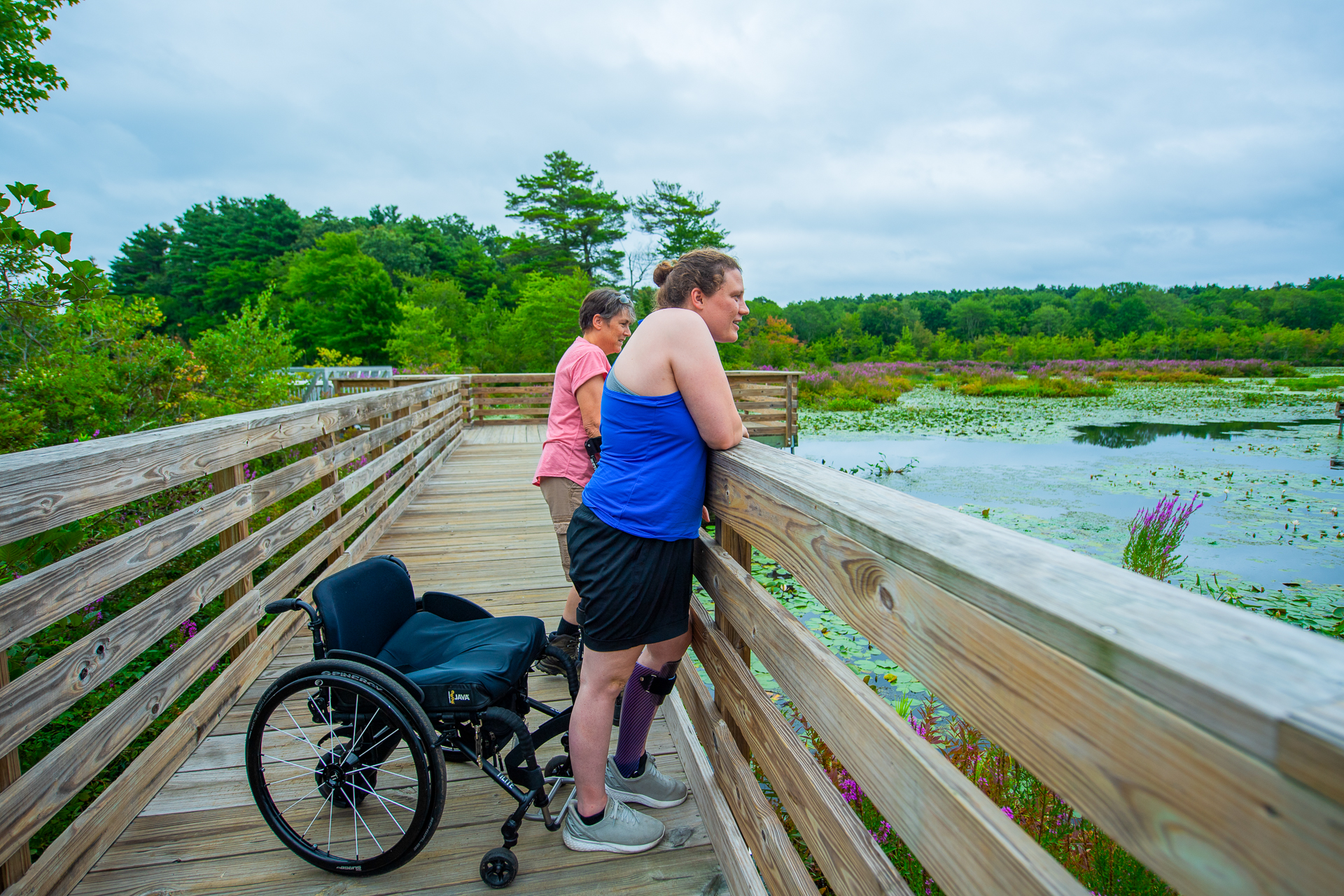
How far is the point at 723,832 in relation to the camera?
1.73 m

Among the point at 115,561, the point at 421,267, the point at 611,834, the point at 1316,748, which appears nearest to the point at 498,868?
the point at 611,834

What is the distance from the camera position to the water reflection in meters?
13.2

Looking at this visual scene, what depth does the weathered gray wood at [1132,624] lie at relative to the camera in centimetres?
45

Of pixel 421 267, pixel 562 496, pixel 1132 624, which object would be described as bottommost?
pixel 562 496

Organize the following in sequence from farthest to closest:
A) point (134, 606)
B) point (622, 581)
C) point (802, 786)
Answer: point (134, 606) → point (622, 581) → point (802, 786)

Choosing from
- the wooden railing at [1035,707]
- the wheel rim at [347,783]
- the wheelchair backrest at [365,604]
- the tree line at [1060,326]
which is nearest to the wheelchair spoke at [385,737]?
the wheel rim at [347,783]

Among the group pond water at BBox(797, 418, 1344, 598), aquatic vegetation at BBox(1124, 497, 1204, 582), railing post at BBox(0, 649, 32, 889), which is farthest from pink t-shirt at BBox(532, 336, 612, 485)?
pond water at BBox(797, 418, 1344, 598)

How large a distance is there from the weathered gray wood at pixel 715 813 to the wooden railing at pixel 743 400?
10062mm

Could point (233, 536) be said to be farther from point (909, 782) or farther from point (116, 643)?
point (909, 782)

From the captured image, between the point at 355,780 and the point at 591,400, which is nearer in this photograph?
the point at 355,780

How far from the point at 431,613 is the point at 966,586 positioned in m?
1.87

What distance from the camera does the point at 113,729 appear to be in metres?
1.74

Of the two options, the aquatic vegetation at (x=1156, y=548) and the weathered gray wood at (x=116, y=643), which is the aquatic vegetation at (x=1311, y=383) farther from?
the weathered gray wood at (x=116, y=643)

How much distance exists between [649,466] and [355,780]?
4.10 ft
